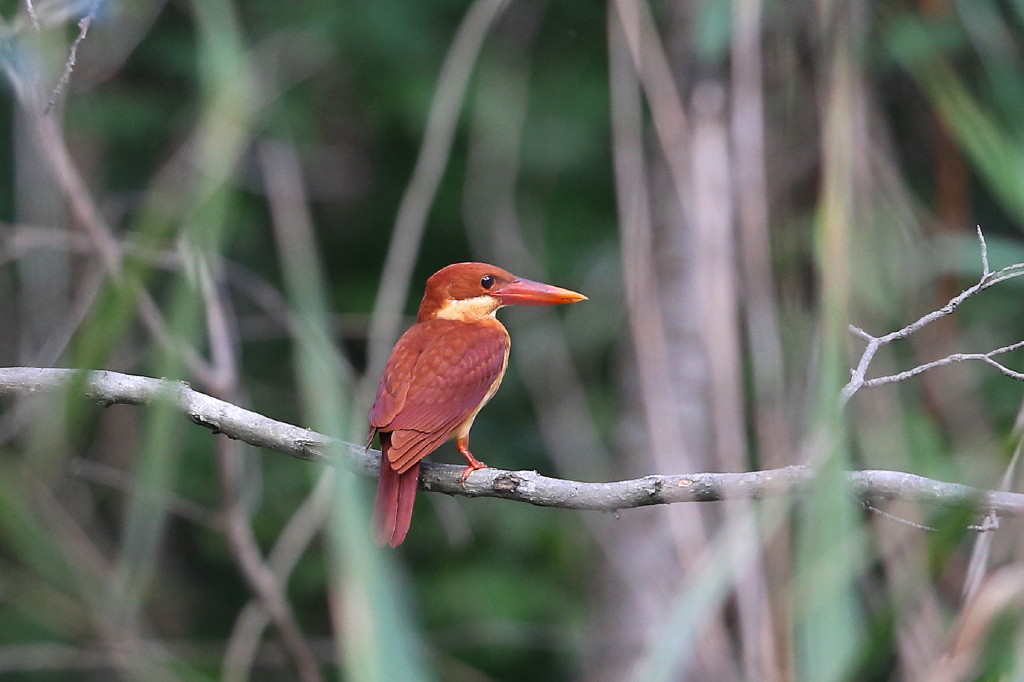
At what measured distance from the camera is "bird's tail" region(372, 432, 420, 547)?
2217mm

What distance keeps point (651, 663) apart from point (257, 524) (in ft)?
12.0

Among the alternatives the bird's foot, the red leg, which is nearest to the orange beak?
the red leg

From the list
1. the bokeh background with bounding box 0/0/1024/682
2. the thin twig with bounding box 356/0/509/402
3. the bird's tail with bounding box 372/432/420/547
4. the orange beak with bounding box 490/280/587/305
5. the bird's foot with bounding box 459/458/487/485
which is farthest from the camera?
the orange beak with bounding box 490/280/587/305

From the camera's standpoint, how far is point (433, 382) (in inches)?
99.3

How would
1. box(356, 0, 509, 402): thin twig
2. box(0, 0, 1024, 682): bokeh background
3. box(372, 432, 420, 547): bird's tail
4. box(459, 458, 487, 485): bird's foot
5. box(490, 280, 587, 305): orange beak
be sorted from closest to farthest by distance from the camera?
box(0, 0, 1024, 682): bokeh background → box(459, 458, 487, 485): bird's foot → box(372, 432, 420, 547): bird's tail → box(356, 0, 509, 402): thin twig → box(490, 280, 587, 305): orange beak

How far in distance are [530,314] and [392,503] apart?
2.61 m

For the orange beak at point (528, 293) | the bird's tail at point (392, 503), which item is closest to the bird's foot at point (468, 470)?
the bird's tail at point (392, 503)

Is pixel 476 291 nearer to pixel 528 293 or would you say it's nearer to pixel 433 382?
pixel 528 293

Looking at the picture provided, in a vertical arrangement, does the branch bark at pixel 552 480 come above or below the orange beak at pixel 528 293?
below

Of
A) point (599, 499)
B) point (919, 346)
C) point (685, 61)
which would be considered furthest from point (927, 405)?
point (599, 499)

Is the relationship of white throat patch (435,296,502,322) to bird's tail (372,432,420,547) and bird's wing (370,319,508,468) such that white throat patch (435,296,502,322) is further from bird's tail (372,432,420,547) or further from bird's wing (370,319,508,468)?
bird's tail (372,432,420,547)

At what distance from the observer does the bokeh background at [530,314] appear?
144cm

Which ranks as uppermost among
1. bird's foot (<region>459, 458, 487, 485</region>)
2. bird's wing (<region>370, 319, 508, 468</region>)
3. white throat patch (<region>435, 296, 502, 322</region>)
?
white throat patch (<region>435, 296, 502, 322</region>)

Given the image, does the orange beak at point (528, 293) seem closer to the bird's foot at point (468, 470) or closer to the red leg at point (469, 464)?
the red leg at point (469, 464)
